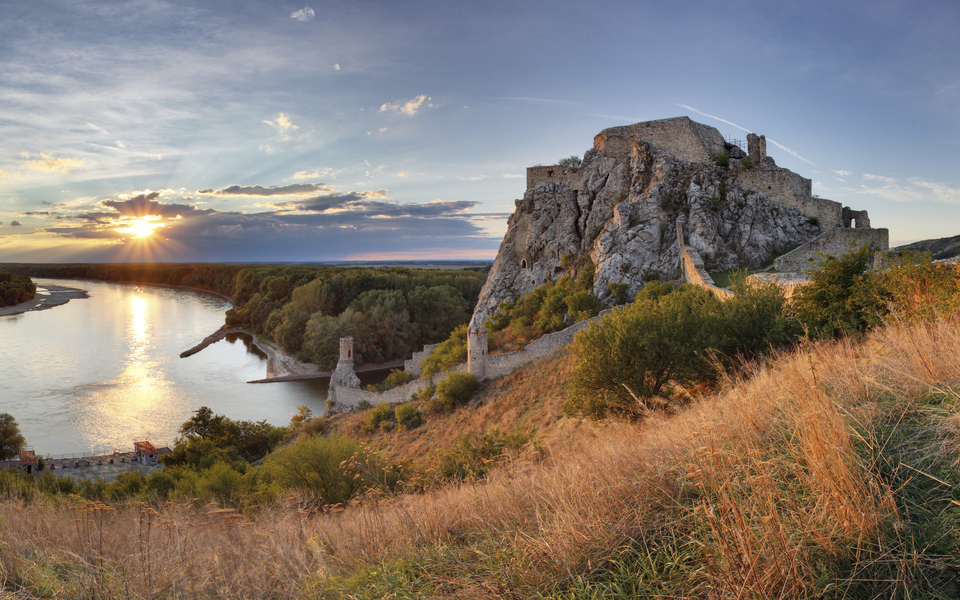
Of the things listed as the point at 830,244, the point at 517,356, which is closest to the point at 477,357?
the point at 517,356

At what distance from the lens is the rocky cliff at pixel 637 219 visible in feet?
73.1

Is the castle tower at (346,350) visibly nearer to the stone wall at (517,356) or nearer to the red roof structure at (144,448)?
the stone wall at (517,356)

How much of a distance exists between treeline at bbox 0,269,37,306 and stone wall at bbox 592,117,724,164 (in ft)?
329

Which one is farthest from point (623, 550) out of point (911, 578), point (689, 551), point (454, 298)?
point (454, 298)

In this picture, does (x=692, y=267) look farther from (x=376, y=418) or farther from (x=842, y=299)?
(x=376, y=418)

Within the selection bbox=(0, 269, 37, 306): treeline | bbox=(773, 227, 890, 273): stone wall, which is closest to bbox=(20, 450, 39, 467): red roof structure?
bbox=(773, 227, 890, 273): stone wall

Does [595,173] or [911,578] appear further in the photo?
[595,173]

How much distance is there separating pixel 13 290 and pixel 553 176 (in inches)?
3876

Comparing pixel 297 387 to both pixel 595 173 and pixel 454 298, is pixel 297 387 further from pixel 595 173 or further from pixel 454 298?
pixel 595 173

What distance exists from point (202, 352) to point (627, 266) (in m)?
41.8

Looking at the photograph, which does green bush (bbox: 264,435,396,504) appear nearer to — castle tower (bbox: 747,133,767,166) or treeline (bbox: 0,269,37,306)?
castle tower (bbox: 747,133,767,166)

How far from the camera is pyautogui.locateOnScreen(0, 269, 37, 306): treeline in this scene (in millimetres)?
79688

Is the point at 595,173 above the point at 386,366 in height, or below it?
above

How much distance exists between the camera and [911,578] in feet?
6.47
